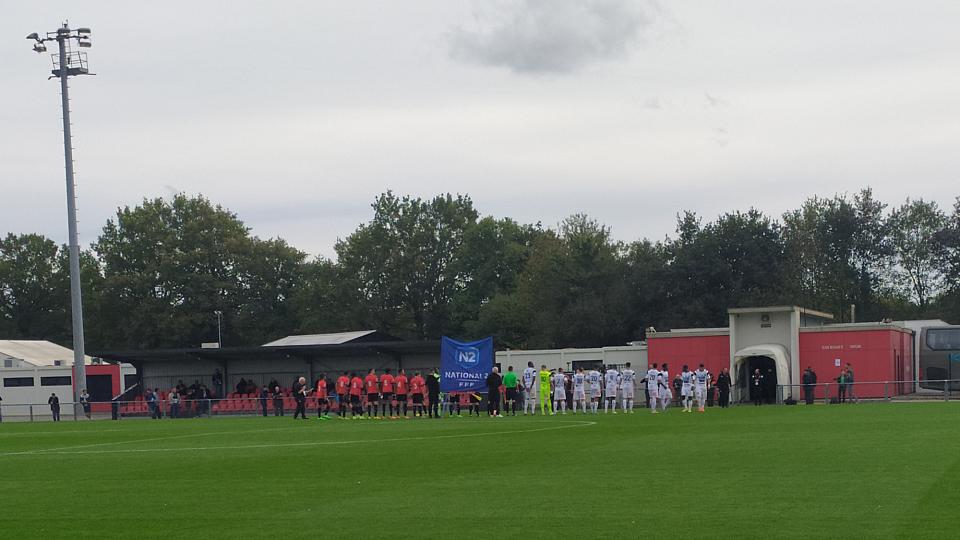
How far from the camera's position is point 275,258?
109750mm

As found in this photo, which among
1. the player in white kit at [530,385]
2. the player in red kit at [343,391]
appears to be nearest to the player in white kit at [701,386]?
the player in white kit at [530,385]

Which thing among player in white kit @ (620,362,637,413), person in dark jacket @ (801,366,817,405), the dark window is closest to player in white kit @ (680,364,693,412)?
player in white kit @ (620,362,637,413)

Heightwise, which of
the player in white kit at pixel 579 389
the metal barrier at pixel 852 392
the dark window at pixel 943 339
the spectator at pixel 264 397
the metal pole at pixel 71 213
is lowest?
the spectator at pixel 264 397

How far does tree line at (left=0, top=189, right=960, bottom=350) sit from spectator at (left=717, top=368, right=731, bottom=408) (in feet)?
102

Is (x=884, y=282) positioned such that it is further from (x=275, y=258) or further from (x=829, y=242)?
(x=275, y=258)

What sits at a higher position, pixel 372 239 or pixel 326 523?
pixel 372 239

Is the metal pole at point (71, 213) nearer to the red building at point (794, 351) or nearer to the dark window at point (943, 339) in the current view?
the red building at point (794, 351)

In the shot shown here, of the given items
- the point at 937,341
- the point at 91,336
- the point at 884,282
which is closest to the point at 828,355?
the point at 937,341

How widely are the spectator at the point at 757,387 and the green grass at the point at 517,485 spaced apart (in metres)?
18.2

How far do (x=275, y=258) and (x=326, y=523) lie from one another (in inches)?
3814

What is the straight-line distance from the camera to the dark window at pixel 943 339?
61.5 meters

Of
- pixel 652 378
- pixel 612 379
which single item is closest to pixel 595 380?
pixel 612 379

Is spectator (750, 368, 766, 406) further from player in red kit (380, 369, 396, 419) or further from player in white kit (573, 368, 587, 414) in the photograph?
player in red kit (380, 369, 396, 419)

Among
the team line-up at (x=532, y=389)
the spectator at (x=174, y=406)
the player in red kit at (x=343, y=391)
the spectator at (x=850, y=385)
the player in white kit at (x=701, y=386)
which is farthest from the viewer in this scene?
the spectator at (x=174, y=406)
